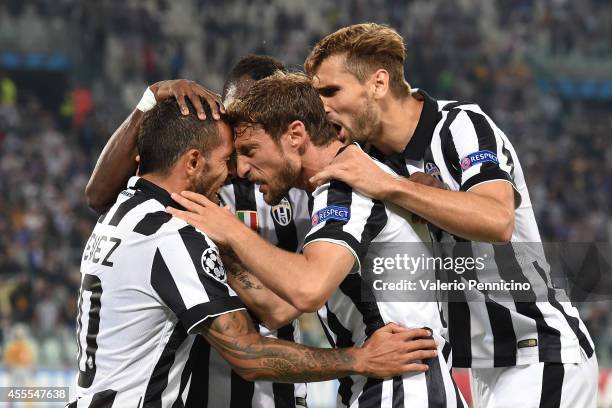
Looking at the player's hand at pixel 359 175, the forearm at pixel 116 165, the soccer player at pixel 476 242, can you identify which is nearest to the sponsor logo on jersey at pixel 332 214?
the player's hand at pixel 359 175

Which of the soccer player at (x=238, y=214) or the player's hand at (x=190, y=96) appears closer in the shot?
the player's hand at (x=190, y=96)

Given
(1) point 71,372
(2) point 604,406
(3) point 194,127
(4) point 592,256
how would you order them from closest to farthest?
1. (3) point 194,127
2. (4) point 592,256
3. (2) point 604,406
4. (1) point 71,372

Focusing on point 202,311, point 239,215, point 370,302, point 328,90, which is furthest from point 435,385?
point 328,90

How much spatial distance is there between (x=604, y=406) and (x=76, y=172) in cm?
1123

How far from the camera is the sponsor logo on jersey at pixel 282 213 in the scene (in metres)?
4.45

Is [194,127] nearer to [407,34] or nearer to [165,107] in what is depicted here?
[165,107]

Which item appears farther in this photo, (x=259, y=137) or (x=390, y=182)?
(x=259, y=137)

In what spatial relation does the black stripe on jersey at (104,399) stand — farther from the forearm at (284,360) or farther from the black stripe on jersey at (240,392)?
the black stripe on jersey at (240,392)

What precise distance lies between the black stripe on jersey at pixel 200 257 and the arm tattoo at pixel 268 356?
9 cm

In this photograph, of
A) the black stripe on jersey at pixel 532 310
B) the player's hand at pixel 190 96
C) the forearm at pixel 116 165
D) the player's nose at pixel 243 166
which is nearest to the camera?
the player's hand at pixel 190 96

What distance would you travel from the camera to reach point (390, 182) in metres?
3.63

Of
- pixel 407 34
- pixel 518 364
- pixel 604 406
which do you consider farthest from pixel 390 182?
pixel 407 34

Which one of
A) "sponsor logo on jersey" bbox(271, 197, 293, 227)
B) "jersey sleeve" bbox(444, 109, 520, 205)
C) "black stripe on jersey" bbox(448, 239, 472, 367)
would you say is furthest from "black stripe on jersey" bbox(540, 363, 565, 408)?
"sponsor logo on jersey" bbox(271, 197, 293, 227)

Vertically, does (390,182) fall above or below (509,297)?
above
